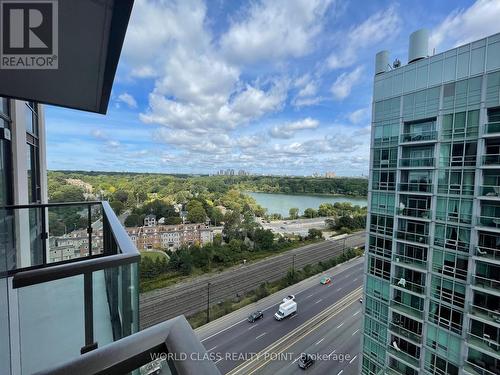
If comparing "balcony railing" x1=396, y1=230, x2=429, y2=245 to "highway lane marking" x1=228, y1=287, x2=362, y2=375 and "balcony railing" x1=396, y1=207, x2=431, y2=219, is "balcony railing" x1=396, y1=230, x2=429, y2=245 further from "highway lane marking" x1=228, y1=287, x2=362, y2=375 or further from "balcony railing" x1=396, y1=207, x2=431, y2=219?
"highway lane marking" x1=228, y1=287, x2=362, y2=375

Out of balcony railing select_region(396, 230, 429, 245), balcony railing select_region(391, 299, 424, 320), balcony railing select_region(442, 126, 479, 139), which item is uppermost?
balcony railing select_region(442, 126, 479, 139)

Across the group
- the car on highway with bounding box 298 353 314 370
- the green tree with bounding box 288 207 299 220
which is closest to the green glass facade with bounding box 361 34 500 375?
the car on highway with bounding box 298 353 314 370

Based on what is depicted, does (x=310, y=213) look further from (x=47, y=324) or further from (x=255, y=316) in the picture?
(x=47, y=324)

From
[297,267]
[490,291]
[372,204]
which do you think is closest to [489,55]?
[372,204]

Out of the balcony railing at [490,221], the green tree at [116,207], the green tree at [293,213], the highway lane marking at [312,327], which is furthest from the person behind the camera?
the green tree at [293,213]

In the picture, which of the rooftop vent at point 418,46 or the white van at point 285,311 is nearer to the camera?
the rooftop vent at point 418,46

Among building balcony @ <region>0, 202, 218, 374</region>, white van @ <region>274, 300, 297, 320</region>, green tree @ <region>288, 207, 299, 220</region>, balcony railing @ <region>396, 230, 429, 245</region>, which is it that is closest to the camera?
building balcony @ <region>0, 202, 218, 374</region>

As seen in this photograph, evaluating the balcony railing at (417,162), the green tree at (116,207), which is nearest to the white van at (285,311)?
the green tree at (116,207)

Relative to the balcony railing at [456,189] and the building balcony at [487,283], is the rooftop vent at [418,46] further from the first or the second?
the building balcony at [487,283]

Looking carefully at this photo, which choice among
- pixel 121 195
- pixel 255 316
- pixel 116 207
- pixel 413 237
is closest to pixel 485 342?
pixel 413 237
